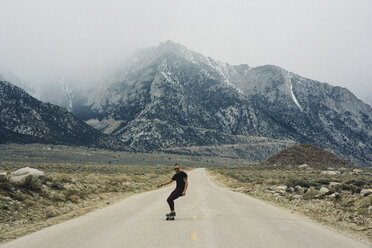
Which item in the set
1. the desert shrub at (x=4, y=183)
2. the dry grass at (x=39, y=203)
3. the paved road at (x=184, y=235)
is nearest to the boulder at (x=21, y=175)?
the dry grass at (x=39, y=203)

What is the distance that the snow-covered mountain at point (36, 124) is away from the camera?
6211 inches

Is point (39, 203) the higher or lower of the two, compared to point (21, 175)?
lower

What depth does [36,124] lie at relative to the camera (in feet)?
545

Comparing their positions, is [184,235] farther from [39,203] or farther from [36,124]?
[36,124]

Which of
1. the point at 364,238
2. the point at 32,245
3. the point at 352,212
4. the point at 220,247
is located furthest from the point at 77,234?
the point at 352,212

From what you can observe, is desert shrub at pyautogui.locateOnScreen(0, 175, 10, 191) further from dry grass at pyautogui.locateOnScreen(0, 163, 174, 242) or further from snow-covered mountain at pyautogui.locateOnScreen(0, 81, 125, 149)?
snow-covered mountain at pyautogui.locateOnScreen(0, 81, 125, 149)

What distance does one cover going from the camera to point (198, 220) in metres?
12.1

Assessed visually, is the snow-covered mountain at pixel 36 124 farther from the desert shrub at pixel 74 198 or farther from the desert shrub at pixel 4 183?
the desert shrub at pixel 4 183

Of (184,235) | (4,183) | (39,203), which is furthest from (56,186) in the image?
(184,235)

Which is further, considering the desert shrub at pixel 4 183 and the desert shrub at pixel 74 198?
the desert shrub at pixel 74 198

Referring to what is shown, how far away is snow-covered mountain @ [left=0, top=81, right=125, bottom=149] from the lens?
518 feet

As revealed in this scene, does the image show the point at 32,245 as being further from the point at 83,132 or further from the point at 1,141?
the point at 83,132

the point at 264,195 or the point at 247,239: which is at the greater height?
the point at 247,239

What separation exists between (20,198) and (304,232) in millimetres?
13632
